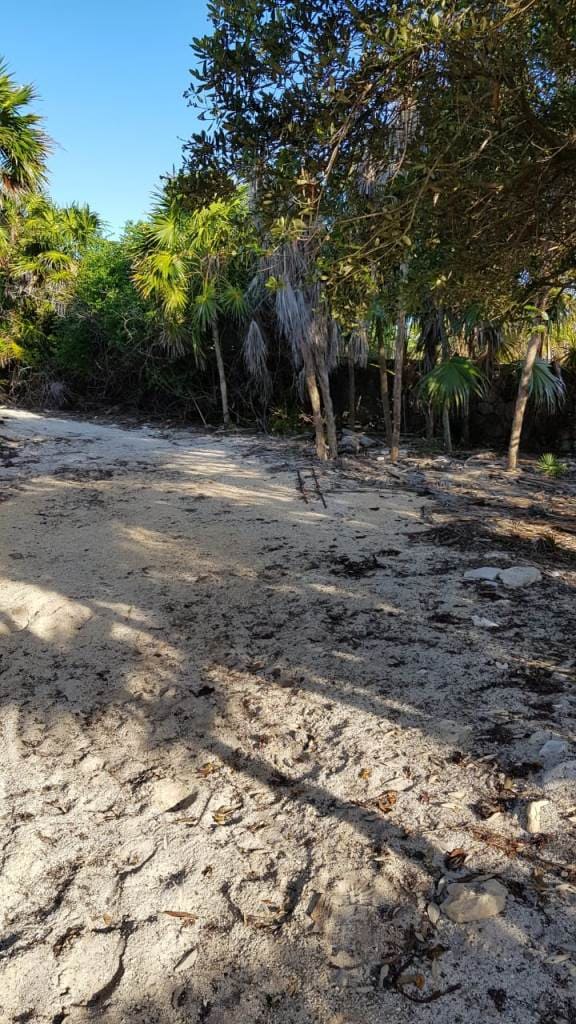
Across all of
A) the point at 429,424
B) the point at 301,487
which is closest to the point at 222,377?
the point at 429,424

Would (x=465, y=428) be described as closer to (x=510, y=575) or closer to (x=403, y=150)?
(x=510, y=575)

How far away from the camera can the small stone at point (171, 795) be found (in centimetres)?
245

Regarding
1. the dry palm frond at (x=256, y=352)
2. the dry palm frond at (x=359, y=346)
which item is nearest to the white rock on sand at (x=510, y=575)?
the dry palm frond at (x=359, y=346)

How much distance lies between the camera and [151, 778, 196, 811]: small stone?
2.45m

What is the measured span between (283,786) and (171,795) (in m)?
0.44

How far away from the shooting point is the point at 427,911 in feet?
6.25

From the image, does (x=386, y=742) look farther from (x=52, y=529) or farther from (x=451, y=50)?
(x=52, y=529)

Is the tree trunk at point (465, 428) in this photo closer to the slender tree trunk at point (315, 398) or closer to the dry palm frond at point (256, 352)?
the slender tree trunk at point (315, 398)

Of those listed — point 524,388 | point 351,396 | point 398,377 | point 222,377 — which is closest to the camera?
point 524,388

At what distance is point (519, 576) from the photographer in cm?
457

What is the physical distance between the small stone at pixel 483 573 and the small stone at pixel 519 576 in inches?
1.9

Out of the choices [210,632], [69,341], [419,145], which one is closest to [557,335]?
[419,145]

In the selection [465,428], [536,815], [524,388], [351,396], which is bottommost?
[536,815]

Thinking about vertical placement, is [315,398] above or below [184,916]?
above
